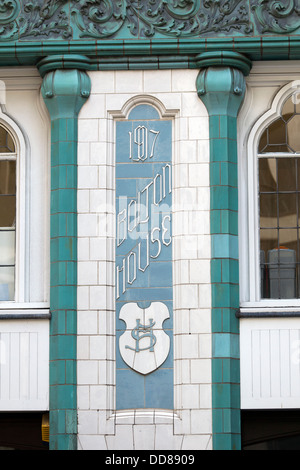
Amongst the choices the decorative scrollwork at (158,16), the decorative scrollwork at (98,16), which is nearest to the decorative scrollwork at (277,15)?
the decorative scrollwork at (158,16)

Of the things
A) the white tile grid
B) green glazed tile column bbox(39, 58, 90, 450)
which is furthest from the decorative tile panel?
green glazed tile column bbox(39, 58, 90, 450)

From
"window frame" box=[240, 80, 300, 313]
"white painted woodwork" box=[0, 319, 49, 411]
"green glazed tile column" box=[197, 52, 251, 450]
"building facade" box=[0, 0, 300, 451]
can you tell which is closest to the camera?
"green glazed tile column" box=[197, 52, 251, 450]

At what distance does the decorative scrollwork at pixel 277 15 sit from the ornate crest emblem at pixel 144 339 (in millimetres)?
4036

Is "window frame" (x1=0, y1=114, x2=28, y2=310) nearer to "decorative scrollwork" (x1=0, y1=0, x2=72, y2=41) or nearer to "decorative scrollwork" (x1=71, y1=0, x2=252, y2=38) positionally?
"decorative scrollwork" (x1=0, y1=0, x2=72, y2=41)

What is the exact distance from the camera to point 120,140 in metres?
17.5

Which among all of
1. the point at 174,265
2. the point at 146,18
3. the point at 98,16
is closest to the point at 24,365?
the point at 174,265

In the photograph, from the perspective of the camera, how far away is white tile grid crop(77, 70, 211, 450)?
1677 centimetres

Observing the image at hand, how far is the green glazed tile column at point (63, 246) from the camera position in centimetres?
1683

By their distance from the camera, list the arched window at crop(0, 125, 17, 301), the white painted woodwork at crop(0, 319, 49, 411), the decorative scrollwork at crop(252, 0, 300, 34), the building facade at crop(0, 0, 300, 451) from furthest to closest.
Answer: the arched window at crop(0, 125, 17, 301), the decorative scrollwork at crop(252, 0, 300, 34), the white painted woodwork at crop(0, 319, 49, 411), the building facade at crop(0, 0, 300, 451)

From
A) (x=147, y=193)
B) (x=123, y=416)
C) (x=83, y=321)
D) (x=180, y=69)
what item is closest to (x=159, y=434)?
(x=123, y=416)

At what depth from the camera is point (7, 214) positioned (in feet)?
58.2

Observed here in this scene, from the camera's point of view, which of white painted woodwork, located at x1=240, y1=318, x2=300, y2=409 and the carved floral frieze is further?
the carved floral frieze

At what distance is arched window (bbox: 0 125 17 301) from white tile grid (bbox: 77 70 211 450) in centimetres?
104

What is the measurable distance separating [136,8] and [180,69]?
40.0 inches
